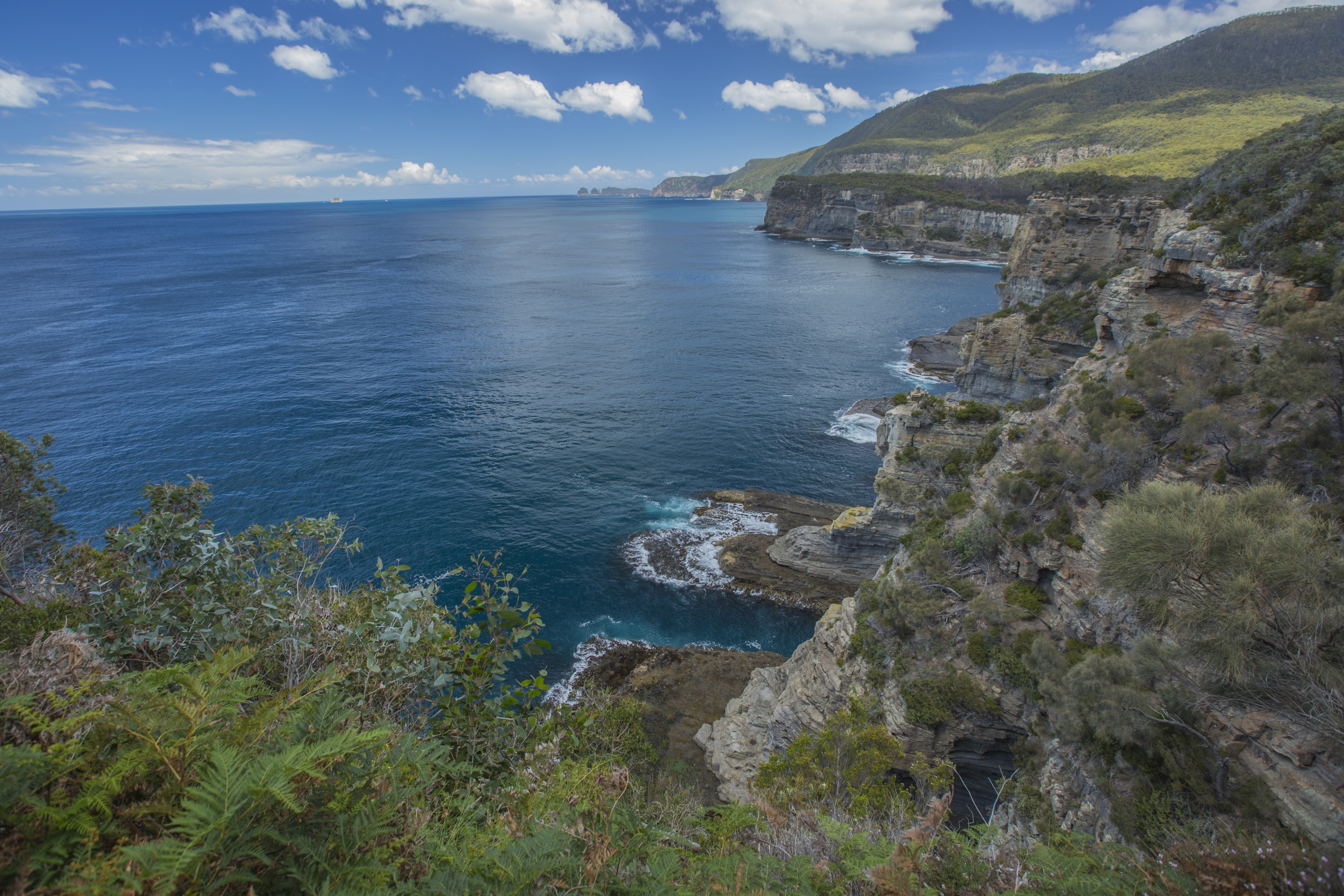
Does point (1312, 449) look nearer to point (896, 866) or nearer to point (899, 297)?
point (896, 866)

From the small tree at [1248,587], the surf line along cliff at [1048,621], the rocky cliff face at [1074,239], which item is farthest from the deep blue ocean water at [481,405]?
the small tree at [1248,587]

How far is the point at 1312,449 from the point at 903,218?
195m

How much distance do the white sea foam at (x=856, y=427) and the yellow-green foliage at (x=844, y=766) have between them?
140 feet

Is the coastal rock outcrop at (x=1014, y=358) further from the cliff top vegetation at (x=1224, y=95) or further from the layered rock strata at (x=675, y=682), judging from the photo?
the cliff top vegetation at (x=1224, y=95)

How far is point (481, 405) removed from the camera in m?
66.1

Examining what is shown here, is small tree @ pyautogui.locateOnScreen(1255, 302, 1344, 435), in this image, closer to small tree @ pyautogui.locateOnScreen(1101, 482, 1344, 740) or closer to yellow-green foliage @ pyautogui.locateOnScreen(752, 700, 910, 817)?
small tree @ pyautogui.locateOnScreen(1101, 482, 1344, 740)

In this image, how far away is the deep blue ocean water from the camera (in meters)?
42.1

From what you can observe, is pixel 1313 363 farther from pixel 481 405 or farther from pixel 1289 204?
pixel 481 405

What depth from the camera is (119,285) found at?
392ft

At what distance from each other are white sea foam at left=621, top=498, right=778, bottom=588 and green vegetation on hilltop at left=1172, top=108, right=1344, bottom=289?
3108 centimetres

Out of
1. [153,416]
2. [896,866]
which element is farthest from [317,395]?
[896,866]

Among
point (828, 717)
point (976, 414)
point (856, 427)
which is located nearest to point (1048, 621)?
point (828, 717)

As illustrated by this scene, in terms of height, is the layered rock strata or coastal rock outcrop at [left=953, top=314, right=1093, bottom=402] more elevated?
coastal rock outcrop at [left=953, top=314, right=1093, bottom=402]

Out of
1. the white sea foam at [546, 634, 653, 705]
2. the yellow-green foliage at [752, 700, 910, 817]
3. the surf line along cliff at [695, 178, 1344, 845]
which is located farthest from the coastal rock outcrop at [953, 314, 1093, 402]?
the white sea foam at [546, 634, 653, 705]
